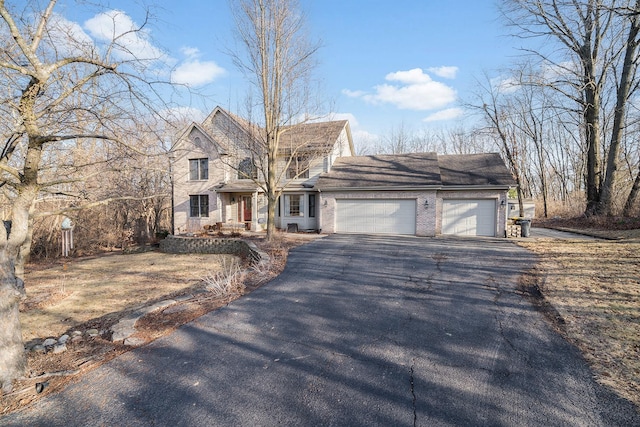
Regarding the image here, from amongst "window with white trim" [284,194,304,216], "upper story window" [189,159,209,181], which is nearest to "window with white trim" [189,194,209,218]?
"upper story window" [189,159,209,181]

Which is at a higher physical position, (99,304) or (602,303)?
(602,303)

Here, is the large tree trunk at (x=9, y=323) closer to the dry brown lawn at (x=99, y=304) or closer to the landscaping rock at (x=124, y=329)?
the dry brown lawn at (x=99, y=304)

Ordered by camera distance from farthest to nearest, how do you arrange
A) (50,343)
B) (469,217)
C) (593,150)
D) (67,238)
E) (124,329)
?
(593,150), (469,217), (67,238), (124,329), (50,343)

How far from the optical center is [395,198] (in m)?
16.3

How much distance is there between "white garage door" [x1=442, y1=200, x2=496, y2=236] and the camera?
601 inches

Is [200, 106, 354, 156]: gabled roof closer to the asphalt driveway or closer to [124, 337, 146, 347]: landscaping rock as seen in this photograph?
the asphalt driveway

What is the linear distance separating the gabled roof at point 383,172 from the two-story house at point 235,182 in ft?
3.01

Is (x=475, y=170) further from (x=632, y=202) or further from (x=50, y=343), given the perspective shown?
(x=50, y=343)

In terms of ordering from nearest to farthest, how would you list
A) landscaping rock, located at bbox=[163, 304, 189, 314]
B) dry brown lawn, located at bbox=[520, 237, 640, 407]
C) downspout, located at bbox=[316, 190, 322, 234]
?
dry brown lawn, located at bbox=[520, 237, 640, 407] < landscaping rock, located at bbox=[163, 304, 189, 314] < downspout, located at bbox=[316, 190, 322, 234]

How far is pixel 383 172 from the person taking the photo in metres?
18.1

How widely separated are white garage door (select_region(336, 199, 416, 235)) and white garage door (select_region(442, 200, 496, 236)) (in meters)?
1.75

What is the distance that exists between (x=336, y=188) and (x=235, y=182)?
696cm

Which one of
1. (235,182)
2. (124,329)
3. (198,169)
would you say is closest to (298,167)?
(235,182)

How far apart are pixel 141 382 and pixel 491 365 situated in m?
4.10
